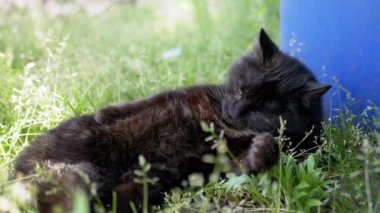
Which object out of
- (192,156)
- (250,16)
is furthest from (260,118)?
(250,16)

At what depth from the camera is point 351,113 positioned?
2604 millimetres

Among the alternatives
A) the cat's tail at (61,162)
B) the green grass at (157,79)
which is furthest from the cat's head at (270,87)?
the cat's tail at (61,162)

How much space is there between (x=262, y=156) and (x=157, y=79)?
1.59 metres

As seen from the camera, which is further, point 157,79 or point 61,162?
point 157,79

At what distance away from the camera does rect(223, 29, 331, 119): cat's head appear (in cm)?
236

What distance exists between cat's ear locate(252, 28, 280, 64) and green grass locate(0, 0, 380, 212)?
427 mm

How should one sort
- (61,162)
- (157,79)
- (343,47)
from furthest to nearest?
1. (157,79)
2. (343,47)
3. (61,162)

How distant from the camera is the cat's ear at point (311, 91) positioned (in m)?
2.29

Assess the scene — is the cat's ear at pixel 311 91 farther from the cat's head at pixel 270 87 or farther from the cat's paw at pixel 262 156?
the cat's paw at pixel 262 156

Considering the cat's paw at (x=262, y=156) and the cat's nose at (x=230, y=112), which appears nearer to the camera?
the cat's paw at (x=262, y=156)

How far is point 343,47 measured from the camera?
2.75 metres

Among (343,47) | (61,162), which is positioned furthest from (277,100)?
(61,162)

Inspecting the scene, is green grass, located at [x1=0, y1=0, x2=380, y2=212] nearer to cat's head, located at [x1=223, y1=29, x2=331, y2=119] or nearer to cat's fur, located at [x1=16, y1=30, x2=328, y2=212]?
cat's fur, located at [x1=16, y1=30, x2=328, y2=212]

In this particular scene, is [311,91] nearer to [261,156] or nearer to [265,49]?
[265,49]
